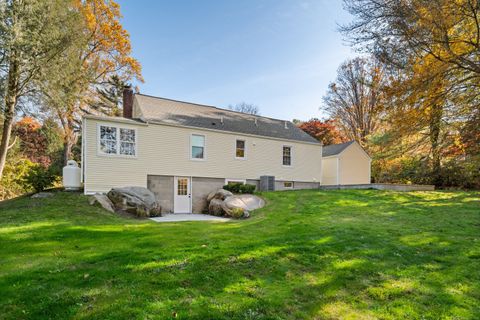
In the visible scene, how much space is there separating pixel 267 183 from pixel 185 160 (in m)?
5.48

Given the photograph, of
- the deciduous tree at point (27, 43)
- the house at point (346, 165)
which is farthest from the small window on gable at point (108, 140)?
the house at point (346, 165)

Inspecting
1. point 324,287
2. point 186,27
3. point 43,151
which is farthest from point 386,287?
point 43,151

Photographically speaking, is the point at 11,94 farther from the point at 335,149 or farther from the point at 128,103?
the point at 335,149

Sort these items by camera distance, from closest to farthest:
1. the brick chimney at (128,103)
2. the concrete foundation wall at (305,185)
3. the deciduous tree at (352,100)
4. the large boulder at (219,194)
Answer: the large boulder at (219,194) → the brick chimney at (128,103) → the concrete foundation wall at (305,185) → the deciduous tree at (352,100)

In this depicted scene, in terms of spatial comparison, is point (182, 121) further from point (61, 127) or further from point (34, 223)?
point (61, 127)

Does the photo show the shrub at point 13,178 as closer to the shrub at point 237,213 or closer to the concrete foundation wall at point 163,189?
the concrete foundation wall at point 163,189

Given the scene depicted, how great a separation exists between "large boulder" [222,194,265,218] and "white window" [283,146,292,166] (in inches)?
212

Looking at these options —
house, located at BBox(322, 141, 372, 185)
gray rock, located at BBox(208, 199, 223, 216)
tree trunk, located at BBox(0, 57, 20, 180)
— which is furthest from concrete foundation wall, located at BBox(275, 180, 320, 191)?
tree trunk, located at BBox(0, 57, 20, 180)

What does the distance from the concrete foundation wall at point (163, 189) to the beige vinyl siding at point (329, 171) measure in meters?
12.4

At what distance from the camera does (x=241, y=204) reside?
42.8 feet

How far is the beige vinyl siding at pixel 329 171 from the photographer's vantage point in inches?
793

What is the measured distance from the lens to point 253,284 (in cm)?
397

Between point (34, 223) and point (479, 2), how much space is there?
554 inches

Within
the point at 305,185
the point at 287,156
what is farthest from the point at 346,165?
the point at 287,156
